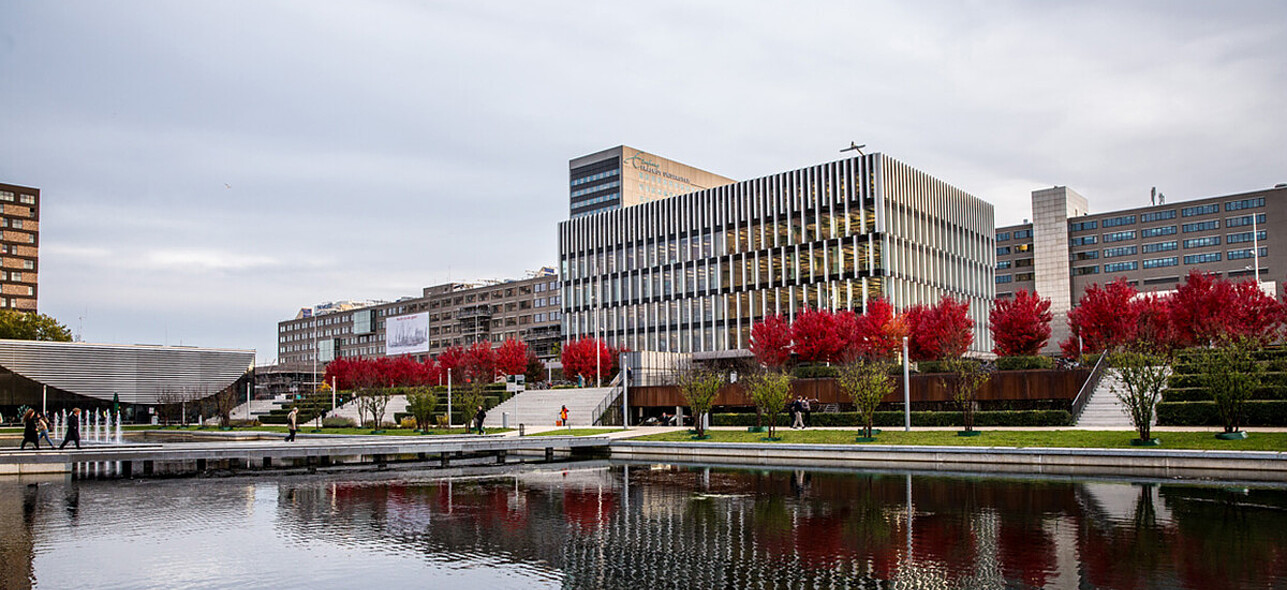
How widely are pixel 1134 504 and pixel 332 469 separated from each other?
87.9 ft

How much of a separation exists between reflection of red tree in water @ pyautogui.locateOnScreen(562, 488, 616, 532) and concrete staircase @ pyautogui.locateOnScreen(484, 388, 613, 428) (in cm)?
3543

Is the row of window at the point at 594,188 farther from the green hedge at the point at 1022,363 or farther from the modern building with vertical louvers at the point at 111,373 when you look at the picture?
the green hedge at the point at 1022,363

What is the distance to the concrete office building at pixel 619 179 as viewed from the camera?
16400 centimetres

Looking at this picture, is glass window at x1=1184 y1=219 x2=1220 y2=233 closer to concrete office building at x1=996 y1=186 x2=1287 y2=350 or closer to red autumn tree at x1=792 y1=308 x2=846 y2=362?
concrete office building at x1=996 y1=186 x2=1287 y2=350

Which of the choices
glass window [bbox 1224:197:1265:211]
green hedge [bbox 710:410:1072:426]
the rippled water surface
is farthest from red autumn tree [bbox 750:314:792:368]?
glass window [bbox 1224:197:1265:211]

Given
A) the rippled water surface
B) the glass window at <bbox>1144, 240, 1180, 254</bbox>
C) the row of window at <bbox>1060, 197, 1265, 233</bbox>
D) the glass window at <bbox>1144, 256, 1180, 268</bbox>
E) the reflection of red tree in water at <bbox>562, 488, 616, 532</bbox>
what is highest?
the row of window at <bbox>1060, 197, 1265, 233</bbox>

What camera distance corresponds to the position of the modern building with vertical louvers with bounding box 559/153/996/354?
3356 inches

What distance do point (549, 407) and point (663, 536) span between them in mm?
47989

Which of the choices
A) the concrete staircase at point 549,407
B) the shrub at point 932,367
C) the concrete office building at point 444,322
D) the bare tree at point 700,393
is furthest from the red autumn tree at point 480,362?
the shrub at point 932,367

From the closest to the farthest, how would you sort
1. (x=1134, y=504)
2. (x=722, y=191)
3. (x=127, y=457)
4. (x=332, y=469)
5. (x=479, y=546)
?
(x=479, y=546) < (x=1134, y=504) < (x=127, y=457) < (x=332, y=469) < (x=722, y=191)

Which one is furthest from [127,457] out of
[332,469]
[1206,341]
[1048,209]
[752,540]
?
[1048,209]

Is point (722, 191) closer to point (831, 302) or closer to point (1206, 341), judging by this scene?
point (831, 302)

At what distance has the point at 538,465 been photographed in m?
36.3

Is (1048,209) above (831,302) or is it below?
above
